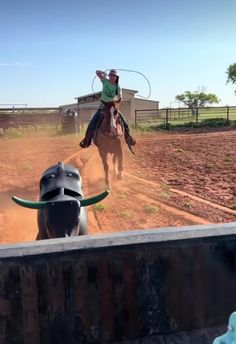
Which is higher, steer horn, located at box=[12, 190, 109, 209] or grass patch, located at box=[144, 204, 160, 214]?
steer horn, located at box=[12, 190, 109, 209]

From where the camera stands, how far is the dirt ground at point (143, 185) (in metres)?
6.91

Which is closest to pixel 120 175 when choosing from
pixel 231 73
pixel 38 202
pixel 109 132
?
pixel 109 132

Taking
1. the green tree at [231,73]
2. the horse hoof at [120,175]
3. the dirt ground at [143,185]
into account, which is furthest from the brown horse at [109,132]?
the green tree at [231,73]

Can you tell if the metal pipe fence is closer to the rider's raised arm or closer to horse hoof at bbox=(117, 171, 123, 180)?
horse hoof at bbox=(117, 171, 123, 180)

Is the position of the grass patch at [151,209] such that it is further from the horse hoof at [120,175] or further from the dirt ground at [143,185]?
the horse hoof at [120,175]

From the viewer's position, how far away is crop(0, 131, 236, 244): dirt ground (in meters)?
6.91

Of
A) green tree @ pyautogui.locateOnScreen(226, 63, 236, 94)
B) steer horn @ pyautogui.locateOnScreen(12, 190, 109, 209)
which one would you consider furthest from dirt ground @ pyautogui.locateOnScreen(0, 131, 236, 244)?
green tree @ pyautogui.locateOnScreen(226, 63, 236, 94)

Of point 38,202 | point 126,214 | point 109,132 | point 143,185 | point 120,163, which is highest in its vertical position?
point 109,132

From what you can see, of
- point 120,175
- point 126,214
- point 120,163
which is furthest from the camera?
point 120,175

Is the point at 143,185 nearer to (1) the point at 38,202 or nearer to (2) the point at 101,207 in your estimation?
(2) the point at 101,207

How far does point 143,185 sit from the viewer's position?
9.69m

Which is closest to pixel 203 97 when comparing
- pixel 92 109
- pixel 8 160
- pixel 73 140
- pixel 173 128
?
pixel 92 109

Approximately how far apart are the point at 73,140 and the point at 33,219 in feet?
41.2

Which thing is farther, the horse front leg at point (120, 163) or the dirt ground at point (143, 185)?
the horse front leg at point (120, 163)
